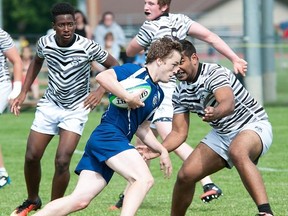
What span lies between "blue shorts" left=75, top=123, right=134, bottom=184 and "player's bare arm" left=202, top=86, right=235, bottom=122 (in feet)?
2.26

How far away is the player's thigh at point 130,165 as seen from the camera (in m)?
8.48

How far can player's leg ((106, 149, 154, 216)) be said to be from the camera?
838 centimetres

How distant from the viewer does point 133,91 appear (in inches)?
336

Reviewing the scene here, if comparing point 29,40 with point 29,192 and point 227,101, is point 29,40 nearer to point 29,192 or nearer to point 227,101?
point 29,192

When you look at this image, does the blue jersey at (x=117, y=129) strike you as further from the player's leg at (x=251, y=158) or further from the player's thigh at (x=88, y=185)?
the player's leg at (x=251, y=158)

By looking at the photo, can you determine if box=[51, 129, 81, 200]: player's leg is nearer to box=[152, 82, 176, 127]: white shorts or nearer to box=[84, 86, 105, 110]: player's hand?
box=[84, 86, 105, 110]: player's hand

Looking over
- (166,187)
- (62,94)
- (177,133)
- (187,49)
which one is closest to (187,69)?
(187,49)

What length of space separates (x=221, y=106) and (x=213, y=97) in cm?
36

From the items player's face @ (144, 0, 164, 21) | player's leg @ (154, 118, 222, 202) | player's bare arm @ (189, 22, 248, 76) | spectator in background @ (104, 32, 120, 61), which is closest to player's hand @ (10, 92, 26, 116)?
player's leg @ (154, 118, 222, 202)

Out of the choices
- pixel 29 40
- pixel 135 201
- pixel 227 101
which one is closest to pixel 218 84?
pixel 227 101

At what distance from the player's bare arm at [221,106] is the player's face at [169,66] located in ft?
1.45

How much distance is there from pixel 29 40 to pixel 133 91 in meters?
19.2

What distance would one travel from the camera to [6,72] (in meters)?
12.4

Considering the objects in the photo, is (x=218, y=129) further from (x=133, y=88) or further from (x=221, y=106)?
(x=133, y=88)
